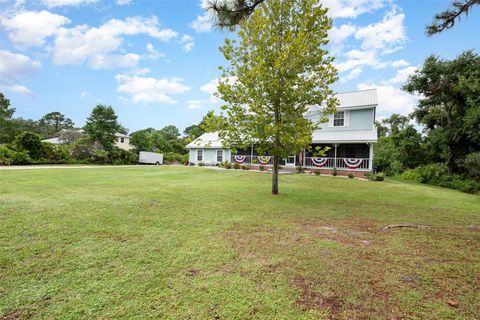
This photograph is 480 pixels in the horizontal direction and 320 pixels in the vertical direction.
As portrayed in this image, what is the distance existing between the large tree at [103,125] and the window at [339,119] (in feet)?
96.6

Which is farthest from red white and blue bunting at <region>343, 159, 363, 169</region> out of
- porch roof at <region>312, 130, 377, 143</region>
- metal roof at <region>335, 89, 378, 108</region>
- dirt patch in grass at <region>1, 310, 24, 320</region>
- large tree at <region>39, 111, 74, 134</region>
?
large tree at <region>39, 111, 74, 134</region>

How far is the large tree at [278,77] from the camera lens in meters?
7.97

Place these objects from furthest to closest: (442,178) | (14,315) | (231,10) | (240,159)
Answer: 1. (240,159)
2. (442,178)
3. (231,10)
4. (14,315)

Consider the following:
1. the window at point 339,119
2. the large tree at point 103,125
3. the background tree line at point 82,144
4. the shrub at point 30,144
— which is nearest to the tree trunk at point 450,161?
the window at point 339,119

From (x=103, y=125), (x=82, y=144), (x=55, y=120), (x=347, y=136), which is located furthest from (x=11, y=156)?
(x=55, y=120)

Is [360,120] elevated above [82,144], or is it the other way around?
[360,120]

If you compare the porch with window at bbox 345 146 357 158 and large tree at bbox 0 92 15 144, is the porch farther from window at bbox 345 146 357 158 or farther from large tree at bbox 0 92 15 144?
large tree at bbox 0 92 15 144

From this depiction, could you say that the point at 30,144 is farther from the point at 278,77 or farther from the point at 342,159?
the point at 342,159

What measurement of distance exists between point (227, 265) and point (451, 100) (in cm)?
2228

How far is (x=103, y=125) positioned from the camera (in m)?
32.9

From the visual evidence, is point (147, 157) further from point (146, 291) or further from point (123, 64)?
point (146, 291)

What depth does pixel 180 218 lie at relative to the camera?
5.46 m


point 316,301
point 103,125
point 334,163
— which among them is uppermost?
point 103,125

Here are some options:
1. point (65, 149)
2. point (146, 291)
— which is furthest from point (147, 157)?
point (146, 291)
